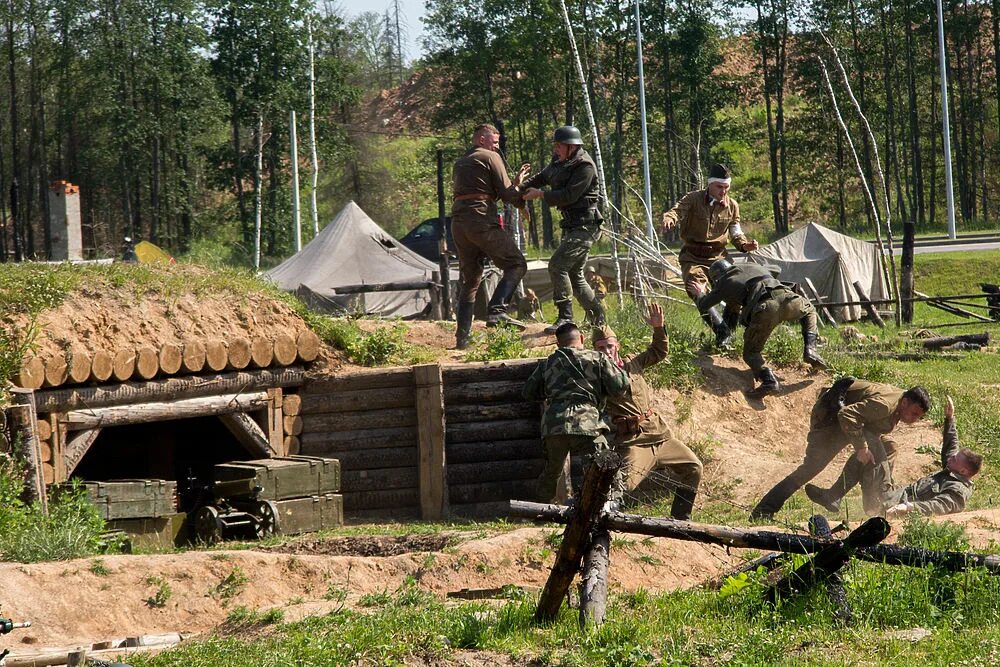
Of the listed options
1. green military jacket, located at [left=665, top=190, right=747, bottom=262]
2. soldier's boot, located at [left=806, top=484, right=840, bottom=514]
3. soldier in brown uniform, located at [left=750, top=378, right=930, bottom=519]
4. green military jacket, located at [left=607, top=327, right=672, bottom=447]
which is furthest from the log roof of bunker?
soldier's boot, located at [left=806, top=484, right=840, bottom=514]

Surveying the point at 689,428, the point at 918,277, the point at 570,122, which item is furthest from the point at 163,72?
the point at 689,428

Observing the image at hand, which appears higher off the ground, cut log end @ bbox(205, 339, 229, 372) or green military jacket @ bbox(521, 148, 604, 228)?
green military jacket @ bbox(521, 148, 604, 228)

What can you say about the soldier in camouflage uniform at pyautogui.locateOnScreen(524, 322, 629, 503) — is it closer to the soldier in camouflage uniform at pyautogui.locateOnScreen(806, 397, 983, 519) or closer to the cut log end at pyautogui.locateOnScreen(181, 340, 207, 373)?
the soldier in camouflage uniform at pyautogui.locateOnScreen(806, 397, 983, 519)

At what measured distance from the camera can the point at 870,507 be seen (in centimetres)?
1061

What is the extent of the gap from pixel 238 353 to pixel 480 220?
106 inches

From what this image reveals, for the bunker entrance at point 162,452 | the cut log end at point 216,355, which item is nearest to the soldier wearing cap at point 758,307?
the cut log end at point 216,355

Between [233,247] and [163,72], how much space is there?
22.6 ft

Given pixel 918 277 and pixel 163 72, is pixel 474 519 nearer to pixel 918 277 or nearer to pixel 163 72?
pixel 918 277

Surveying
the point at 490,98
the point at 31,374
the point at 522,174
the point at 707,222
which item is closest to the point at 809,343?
the point at 707,222

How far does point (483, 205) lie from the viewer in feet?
41.3

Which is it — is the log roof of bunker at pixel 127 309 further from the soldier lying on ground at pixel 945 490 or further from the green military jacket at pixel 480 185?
the soldier lying on ground at pixel 945 490

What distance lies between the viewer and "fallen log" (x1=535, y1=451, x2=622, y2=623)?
6.30 meters

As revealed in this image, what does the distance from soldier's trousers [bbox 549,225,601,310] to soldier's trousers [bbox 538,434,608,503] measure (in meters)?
2.29

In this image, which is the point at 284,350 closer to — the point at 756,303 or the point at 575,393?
the point at 575,393
